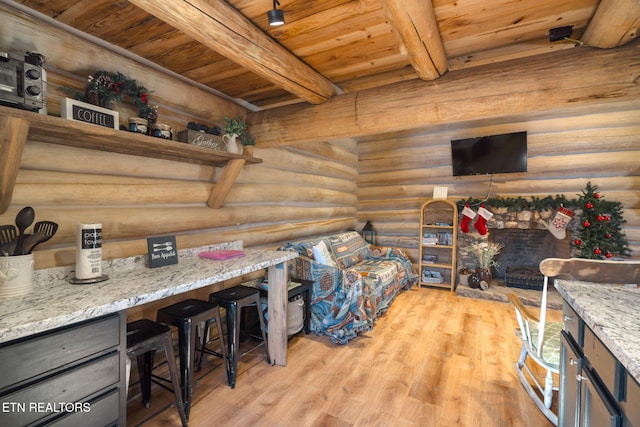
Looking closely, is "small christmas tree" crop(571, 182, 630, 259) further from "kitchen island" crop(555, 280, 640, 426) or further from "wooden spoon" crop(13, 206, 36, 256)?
"wooden spoon" crop(13, 206, 36, 256)

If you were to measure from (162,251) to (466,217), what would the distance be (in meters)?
4.30

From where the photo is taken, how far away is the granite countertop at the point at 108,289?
1.13 metres

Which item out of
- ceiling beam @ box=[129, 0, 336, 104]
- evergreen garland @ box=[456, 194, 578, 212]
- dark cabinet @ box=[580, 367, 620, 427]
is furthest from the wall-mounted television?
dark cabinet @ box=[580, 367, 620, 427]

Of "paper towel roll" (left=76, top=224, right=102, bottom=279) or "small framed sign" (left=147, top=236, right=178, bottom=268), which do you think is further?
"small framed sign" (left=147, top=236, right=178, bottom=268)

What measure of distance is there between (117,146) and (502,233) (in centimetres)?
521

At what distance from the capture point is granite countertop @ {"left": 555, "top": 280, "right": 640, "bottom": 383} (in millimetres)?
897

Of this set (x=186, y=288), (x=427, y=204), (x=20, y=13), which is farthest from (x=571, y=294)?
(x=427, y=204)

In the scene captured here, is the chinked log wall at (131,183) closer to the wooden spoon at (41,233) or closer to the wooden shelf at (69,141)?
the wooden shelf at (69,141)

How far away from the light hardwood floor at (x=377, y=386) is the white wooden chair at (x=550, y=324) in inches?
3.6

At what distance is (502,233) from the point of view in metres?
4.78

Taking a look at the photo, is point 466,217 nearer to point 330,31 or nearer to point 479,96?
point 479,96

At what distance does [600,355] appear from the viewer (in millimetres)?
1085

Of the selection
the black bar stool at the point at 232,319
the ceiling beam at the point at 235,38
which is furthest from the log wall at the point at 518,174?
the black bar stool at the point at 232,319

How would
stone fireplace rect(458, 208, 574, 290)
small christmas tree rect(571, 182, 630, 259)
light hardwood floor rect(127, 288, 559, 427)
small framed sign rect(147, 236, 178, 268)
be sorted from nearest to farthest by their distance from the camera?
light hardwood floor rect(127, 288, 559, 427) < small framed sign rect(147, 236, 178, 268) < small christmas tree rect(571, 182, 630, 259) < stone fireplace rect(458, 208, 574, 290)
